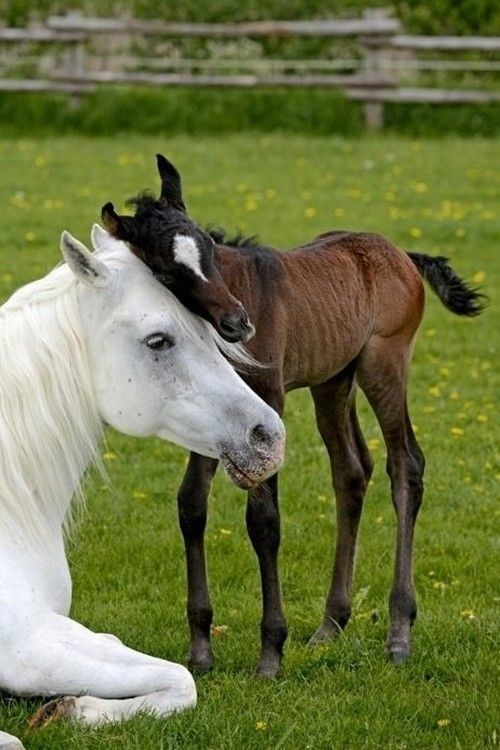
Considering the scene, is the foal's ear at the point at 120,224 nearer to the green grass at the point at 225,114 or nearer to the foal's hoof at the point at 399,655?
the foal's hoof at the point at 399,655

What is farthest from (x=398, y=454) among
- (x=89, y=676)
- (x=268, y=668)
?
(x=89, y=676)

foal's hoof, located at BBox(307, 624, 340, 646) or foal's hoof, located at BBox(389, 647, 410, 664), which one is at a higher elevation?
foal's hoof, located at BBox(389, 647, 410, 664)

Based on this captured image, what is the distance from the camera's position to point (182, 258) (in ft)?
13.2

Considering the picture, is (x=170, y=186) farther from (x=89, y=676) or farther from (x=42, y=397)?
(x=89, y=676)

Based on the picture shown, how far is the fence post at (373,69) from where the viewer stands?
1981 cm

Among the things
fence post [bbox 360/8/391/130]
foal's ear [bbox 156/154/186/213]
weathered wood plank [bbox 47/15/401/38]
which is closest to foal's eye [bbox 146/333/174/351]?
foal's ear [bbox 156/154/186/213]

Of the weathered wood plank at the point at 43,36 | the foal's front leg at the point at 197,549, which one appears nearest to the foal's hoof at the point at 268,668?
the foal's front leg at the point at 197,549

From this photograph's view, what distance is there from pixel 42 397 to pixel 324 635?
1592mm

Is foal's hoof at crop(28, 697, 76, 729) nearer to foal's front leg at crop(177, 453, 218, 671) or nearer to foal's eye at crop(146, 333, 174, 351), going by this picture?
foal's front leg at crop(177, 453, 218, 671)

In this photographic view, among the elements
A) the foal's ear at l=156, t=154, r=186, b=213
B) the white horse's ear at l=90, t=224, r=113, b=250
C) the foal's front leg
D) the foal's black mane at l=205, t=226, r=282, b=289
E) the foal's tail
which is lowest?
the foal's front leg

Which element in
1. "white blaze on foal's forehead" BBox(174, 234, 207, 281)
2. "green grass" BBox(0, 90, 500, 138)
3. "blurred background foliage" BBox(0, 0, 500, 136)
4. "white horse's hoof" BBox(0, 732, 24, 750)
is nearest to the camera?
"white horse's hoof" BBox(0, 732, 24, 750)

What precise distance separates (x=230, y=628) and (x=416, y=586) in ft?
2.96

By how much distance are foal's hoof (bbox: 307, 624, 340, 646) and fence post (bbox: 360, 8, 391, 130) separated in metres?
15.3

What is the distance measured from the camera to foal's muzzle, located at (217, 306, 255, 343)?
13.2 ft
